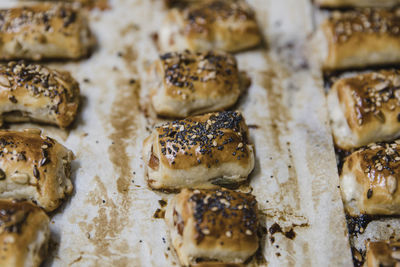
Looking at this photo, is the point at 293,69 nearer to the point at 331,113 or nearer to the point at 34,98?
the point at 331,113

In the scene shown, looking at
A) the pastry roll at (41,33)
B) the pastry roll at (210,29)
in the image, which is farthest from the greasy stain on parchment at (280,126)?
the pastry roll at (41,33)

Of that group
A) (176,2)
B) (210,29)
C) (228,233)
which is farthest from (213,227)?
(176,2)

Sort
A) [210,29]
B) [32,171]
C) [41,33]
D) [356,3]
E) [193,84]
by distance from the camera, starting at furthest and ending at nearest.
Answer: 1. [356,3]
2. [210,29]
3. [41,33]
4. [193,84]
5. [32,171]

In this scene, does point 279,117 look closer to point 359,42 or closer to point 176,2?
point 359,42

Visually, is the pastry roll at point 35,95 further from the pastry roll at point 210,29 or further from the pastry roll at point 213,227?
the pastry roll at point 213,227

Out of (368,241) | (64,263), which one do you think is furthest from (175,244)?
(368,241)

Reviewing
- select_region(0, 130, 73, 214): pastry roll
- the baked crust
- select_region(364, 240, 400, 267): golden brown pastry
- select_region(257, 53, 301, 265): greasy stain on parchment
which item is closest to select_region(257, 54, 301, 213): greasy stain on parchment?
select_region(257, 53, 301, 265): greasy stain on parchment
